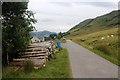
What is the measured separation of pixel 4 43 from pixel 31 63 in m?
2.84

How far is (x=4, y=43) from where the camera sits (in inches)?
635

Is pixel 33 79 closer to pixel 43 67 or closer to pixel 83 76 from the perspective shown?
pixel 83 76

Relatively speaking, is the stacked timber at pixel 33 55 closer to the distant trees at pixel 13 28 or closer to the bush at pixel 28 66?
the distant trees at pixel 13 28

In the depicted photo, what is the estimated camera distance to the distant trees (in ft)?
54.3

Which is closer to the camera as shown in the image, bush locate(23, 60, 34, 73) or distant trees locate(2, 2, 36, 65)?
bush locate(23, 60, 34, 73)

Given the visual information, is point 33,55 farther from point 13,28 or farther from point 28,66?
point 28,66

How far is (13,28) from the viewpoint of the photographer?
57.4 ft

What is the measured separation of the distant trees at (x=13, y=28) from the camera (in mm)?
16542

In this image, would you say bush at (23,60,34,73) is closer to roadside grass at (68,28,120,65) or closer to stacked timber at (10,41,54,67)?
stacked timber at (10,41,54,67)

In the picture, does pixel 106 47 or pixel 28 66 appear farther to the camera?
pixel 106 47

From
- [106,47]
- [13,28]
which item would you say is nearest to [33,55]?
[13,28]

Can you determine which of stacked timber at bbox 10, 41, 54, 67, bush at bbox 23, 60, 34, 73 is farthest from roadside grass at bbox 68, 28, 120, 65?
bush at bbox 23, 60, 34, 73

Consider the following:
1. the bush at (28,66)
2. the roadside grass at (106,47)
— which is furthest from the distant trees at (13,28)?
the roadside grass at (106,47)

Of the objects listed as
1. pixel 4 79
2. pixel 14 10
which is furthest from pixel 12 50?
pixel 4 79
